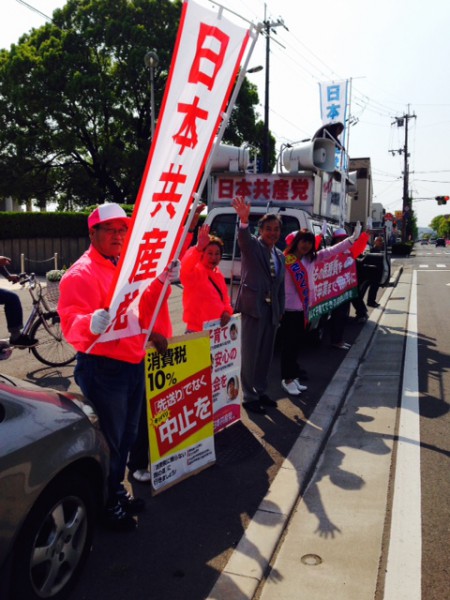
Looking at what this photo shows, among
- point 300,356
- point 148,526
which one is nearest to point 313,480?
point 148,526

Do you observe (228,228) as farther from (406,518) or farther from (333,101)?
(333,101)

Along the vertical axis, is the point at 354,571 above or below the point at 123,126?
below

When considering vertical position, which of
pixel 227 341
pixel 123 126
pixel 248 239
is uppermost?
pixel 123 126

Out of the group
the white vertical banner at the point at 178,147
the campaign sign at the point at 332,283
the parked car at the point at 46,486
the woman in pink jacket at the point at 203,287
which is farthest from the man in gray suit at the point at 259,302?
the parked car at the point at 46,486

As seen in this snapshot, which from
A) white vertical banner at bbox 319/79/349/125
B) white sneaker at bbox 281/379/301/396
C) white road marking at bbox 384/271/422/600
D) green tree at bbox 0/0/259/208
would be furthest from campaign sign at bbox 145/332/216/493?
green tree at bbox 0/0/259/208

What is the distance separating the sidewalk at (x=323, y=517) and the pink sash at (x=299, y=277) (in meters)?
1.08

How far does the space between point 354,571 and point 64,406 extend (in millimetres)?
1745

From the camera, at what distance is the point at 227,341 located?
4766 millimetres

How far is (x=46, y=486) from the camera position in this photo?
2.34 m

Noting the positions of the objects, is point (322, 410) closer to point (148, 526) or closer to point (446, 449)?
point (446, 449)

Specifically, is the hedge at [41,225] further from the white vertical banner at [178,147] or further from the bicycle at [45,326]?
the white vertical banner at [178,147]

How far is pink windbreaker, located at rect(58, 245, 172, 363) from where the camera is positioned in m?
2.83

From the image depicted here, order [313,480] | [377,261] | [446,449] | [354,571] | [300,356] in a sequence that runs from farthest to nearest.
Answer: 1. [377,261]
2. [300,356]
3. [446,449]
4. [313,480]
5. [354,571]

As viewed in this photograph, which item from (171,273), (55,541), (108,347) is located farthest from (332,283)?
(55,541)
